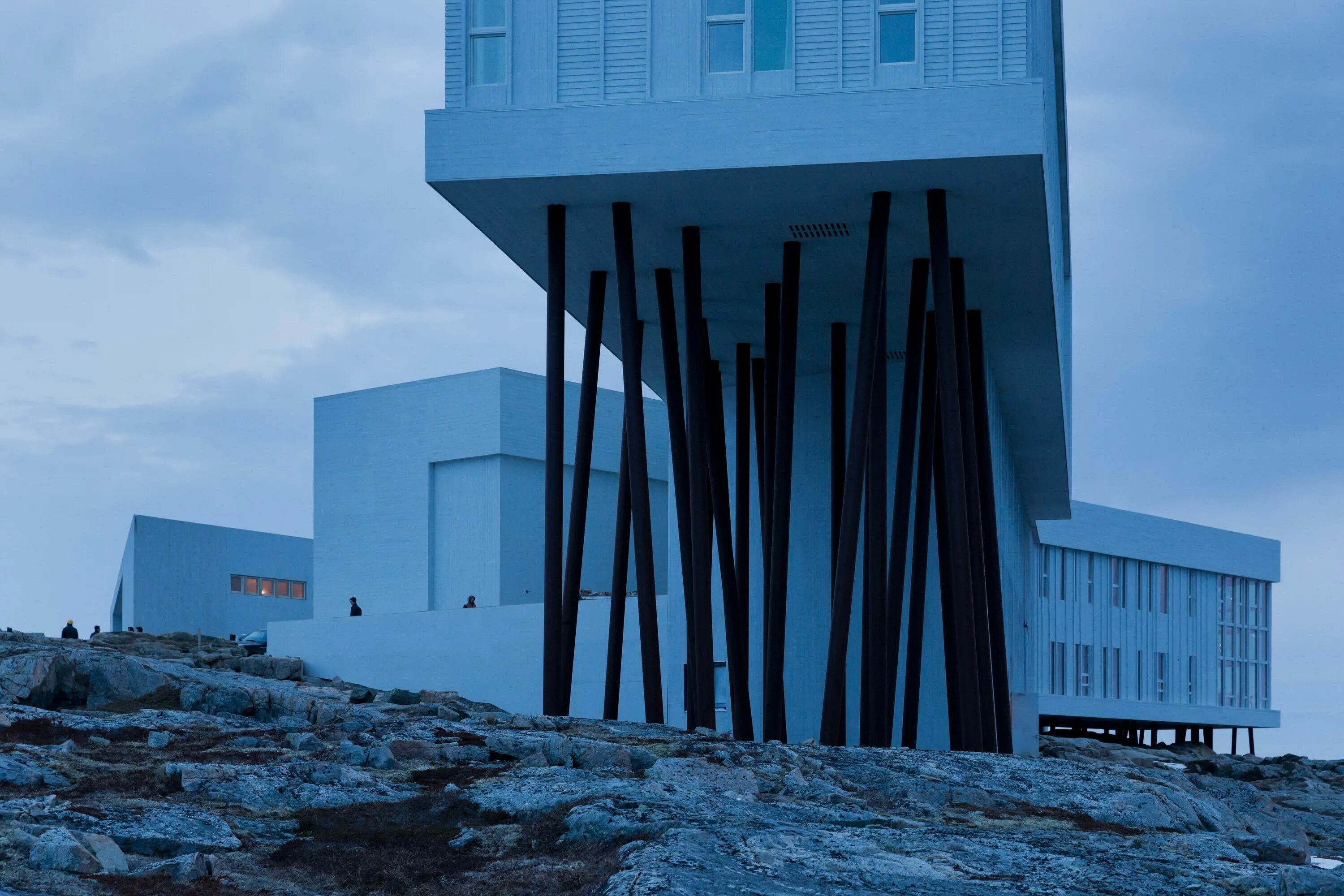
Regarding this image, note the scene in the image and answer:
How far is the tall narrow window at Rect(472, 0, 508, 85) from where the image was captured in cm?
2025

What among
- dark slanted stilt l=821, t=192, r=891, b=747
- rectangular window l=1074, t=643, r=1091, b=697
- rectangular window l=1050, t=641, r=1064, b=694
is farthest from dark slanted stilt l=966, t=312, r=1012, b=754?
rectangular window l=1074, t=643, r=1091, b=697

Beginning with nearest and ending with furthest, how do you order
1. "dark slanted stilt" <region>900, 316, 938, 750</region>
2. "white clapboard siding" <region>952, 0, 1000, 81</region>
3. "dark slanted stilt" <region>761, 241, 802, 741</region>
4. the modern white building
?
"white clapboard siding" <region>952, 0, 1000, 81</region> → "dark slanted stilt" <region>761, 241, 802, 741</region> → "dark slanted stilt" <region>900, 316, 938, 750</region> → the modern white building

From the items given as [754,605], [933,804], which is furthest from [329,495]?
[933,804]

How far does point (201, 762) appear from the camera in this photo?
36.7 feet

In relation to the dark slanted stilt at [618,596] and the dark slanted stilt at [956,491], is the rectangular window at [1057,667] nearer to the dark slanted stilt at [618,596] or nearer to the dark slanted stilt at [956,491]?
the dark slanted stilt at [618,596]

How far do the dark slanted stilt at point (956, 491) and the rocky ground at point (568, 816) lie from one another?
3503 mm

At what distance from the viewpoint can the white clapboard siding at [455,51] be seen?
20156mm

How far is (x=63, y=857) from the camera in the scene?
7.51m

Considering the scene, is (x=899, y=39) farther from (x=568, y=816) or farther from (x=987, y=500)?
(x=568, y=816)

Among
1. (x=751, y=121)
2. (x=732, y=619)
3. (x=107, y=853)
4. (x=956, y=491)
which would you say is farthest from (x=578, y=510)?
(x=107, y=853)

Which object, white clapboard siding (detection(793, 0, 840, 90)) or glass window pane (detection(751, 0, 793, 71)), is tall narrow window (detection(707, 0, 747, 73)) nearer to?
glass window pane (detection(751, 0, 793, 71))

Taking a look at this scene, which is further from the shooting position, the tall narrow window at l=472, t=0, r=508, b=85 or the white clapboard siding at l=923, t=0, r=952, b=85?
the tall narrow window at l=472, t=0, r=508, b=85

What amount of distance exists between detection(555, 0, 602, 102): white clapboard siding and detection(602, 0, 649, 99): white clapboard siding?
0.27ft

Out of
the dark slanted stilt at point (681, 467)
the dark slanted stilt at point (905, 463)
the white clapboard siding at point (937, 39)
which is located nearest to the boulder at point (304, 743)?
the dark slanted stilt at point (681, 467)
